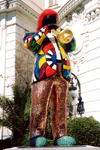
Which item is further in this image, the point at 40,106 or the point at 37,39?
the point at 37,39

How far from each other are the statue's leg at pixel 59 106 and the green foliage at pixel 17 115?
295cm

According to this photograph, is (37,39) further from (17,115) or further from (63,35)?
(17,115)

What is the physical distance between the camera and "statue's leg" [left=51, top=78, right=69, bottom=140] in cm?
278

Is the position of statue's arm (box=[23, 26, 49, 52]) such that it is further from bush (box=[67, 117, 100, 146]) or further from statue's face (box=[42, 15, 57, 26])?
bush (box=[67, 117, 100, 146])

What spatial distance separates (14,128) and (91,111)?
2470 mm

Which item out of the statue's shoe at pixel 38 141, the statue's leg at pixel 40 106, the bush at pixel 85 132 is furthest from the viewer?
the bush at pixel 85 132

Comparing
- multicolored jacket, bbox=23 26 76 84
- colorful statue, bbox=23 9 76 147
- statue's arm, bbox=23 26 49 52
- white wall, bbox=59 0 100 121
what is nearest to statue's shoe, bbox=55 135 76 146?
colorful statue, bbox=23 9 76 147

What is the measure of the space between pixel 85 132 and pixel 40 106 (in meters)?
2.82

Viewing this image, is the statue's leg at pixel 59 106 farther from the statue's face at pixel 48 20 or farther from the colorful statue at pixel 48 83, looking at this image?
the statue's face at pixel 48 20

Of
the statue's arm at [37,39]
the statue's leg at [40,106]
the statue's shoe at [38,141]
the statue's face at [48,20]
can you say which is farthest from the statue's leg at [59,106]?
the statue's face at [48,20]

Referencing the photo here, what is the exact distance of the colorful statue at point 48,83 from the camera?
8.80 ft

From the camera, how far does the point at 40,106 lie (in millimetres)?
2699

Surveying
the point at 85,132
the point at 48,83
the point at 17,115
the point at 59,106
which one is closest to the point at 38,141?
the point at 59,106

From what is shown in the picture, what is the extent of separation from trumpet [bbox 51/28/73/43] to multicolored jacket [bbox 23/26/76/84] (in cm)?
9
